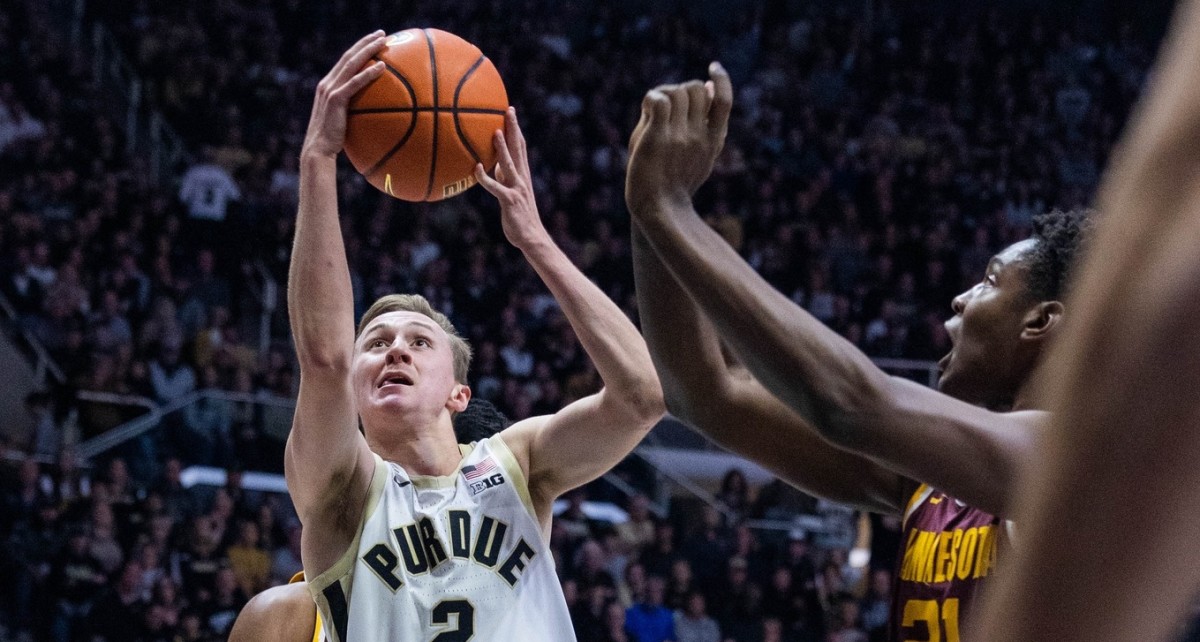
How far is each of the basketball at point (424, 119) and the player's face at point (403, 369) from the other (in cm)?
42

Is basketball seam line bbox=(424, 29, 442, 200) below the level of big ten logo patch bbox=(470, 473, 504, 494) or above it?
above

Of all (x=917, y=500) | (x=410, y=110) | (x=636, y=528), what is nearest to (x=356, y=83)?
(x=410, y=110)

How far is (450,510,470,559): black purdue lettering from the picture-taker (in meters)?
3.57

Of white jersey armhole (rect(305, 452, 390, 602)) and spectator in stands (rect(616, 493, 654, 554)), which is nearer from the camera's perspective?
white jersey armhole (rect(305, 452, 390, 602))

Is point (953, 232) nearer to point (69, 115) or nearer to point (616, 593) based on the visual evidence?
point (616, 593)

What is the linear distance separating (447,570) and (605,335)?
29.5 inches

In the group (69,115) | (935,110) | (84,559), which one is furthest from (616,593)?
(935,110)

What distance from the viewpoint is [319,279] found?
11.1ft

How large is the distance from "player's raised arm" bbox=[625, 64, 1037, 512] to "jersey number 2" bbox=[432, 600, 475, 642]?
1967 millimetres

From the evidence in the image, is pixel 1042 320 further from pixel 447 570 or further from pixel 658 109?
pixel 447 570

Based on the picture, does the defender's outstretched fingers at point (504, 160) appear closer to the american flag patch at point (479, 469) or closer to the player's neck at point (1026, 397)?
the american flag patch at point (479, 469)

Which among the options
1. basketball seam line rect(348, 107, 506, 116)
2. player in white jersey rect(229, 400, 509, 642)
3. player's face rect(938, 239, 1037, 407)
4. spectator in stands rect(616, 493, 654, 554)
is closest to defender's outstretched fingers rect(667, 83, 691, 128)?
player's face rect(938, 239, 1037, 407)

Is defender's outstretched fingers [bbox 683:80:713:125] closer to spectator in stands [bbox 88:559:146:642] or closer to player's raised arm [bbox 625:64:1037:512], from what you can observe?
player's raised arm [bbox 625:64:1037:512]

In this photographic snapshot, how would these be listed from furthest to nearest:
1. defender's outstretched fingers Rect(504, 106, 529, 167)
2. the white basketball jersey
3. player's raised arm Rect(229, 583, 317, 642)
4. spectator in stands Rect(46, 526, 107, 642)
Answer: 1. spectator in stands Rect(46, 526, 107, 642)
2. player's raised arm Rect(229, 583, 317, 642)
3. defender's outstretched fingers Rect(504, 106, 529, 167)
4. the white basketball jersey
